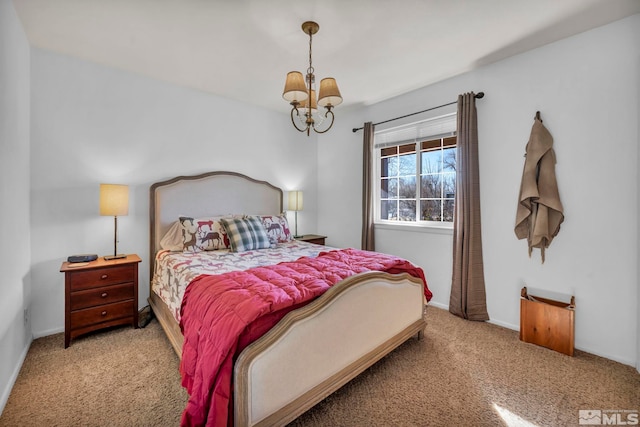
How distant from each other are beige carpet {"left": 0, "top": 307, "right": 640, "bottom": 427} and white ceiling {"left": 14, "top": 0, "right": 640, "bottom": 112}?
256 cm

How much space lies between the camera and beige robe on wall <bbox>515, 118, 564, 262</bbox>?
7.95 feet

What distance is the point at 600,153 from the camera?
88.7 inches

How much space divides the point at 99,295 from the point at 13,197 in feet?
3.21

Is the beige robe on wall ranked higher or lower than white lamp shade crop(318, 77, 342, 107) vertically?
lower

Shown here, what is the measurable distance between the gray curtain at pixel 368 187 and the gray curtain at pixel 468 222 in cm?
114

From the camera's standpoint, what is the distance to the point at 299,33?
2.28 m

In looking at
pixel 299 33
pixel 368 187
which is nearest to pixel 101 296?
pixel 299 33

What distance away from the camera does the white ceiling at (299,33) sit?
6.50 ft

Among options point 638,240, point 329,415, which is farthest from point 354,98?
point 329,415

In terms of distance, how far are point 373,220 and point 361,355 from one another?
2217mm

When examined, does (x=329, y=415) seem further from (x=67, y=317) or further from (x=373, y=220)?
(x=373, y=220)

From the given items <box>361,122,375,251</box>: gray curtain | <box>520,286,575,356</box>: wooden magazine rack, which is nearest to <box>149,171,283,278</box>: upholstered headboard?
<box>361,122,375,251</box>: gray curtain

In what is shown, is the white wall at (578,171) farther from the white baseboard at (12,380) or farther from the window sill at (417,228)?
the white baseboard at (12,380)

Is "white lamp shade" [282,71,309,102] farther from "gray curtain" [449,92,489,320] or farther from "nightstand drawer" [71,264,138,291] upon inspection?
"nightstand drawer" [71,264,138,291]
